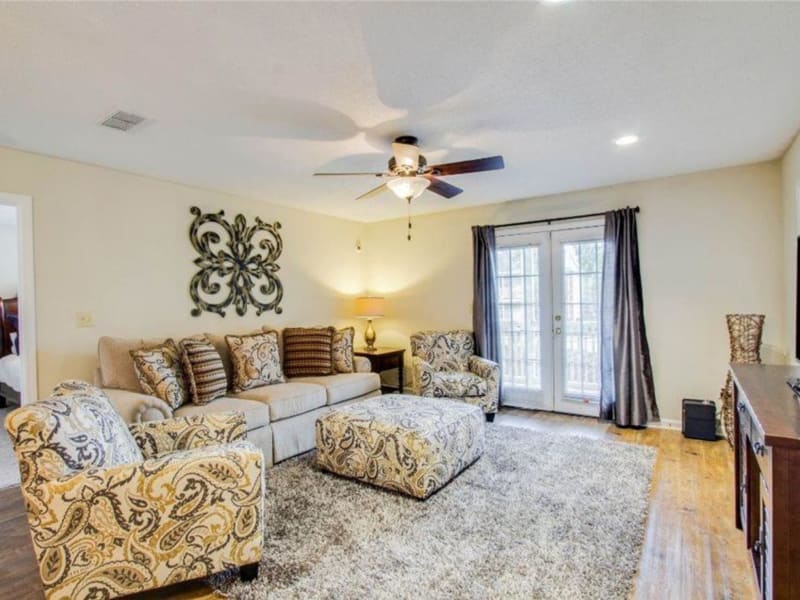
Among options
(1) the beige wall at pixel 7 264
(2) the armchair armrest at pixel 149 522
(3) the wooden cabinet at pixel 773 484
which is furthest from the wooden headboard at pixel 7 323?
(3) the wooden cabinet at pixel 773 484

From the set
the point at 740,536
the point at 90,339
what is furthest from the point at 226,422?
the point at 740,536

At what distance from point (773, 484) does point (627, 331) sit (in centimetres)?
314

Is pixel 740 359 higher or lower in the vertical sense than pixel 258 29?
lower

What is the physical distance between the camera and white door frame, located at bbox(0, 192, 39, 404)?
10.3ft

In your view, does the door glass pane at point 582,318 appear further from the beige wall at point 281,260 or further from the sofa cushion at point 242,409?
the sofa cushion at point 242,409

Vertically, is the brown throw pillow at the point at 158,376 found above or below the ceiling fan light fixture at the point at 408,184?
below

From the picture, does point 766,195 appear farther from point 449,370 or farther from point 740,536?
point 449,370

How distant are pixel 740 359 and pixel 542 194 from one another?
2361 mm

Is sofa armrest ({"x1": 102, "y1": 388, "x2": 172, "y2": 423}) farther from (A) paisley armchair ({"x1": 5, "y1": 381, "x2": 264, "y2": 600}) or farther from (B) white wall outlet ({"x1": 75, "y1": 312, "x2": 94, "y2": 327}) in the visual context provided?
(A) paisley armchair ({"x1": 5, "y1": 381, "x2": 264, "y2": 600})

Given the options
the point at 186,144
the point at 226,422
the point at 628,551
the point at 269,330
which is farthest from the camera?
the point at 269,330

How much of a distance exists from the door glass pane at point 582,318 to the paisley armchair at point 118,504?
3675 millimetres

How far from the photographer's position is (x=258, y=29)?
1778 mm

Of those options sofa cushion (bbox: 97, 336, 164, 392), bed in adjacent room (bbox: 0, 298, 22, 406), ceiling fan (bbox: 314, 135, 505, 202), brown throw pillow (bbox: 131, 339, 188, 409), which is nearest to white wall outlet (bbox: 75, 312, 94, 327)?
sofa cushion (bbox: 97, 336, 164, 392)

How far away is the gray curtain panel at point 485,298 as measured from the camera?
5.03m
